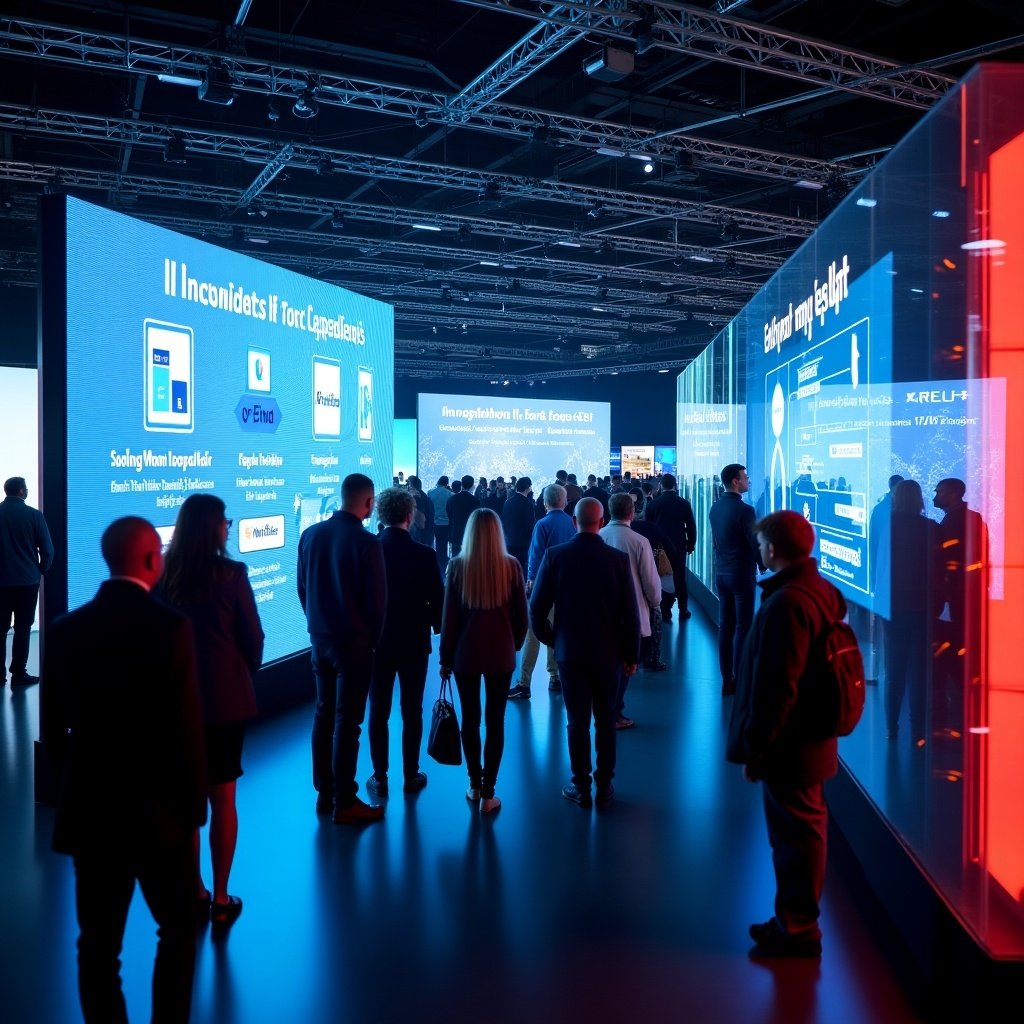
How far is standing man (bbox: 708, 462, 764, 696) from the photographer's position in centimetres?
694

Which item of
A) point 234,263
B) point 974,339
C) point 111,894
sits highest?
point 234,263

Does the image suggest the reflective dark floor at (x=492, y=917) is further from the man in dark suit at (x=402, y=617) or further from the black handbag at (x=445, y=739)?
the man in dark suit at (x=402, y=617)

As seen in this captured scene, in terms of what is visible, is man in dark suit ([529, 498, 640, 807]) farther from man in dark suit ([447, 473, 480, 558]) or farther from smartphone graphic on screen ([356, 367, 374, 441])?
man in dark suit ([447, 473, 480, 558])

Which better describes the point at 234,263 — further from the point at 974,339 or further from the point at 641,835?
the point at 974,339

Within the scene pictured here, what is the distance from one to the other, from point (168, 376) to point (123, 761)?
12.5 ft

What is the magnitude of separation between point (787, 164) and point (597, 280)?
743cm

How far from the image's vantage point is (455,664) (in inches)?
181

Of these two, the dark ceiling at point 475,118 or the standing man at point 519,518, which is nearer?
the dark ceiling at point 475,118

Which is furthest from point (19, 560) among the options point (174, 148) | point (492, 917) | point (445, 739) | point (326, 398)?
point (492, 917)

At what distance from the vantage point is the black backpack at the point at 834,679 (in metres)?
3.13

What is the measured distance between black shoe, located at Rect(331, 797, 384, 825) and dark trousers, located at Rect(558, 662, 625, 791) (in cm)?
106

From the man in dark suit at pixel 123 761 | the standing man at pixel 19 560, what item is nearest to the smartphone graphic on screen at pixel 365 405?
the standing man at pixel 19 560

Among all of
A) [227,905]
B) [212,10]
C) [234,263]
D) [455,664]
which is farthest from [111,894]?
[212,10]

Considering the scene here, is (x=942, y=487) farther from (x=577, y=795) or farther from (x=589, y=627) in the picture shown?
(x=577, y=795)
